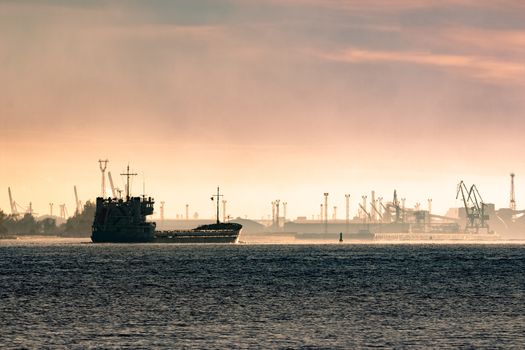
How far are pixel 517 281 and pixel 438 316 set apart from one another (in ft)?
186

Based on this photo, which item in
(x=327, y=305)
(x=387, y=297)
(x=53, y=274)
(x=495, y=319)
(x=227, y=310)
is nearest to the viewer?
(x=495, y=319)

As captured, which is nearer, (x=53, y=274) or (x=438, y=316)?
(x=438, y=316)

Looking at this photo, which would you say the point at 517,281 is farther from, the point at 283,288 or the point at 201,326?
the point at 201,326

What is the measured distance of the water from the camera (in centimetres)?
7619

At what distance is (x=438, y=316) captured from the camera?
309 ft

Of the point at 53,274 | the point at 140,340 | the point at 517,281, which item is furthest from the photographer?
the point at 53,274

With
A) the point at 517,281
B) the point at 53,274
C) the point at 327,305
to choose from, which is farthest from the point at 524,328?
the point at 53,274

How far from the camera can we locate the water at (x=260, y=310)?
3000 inches

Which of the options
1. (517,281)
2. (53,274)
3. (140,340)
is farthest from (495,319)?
(53,274)

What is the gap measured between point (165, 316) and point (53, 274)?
7726 centimetres

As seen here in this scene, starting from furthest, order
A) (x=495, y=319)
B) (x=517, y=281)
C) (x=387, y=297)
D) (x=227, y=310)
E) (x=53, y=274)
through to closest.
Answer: (x=53, y=274) → (x=517, y=281) → (x=387, y=297) → (x=227, y=310) → (x=495, y=319)

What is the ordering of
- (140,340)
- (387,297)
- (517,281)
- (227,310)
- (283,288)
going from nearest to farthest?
1. (140,340)
2. (227,310)
3. (387,297)
4. (283,288)
5. (517,281)

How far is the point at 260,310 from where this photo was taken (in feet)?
326

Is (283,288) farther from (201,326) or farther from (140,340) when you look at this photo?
(140,340)
